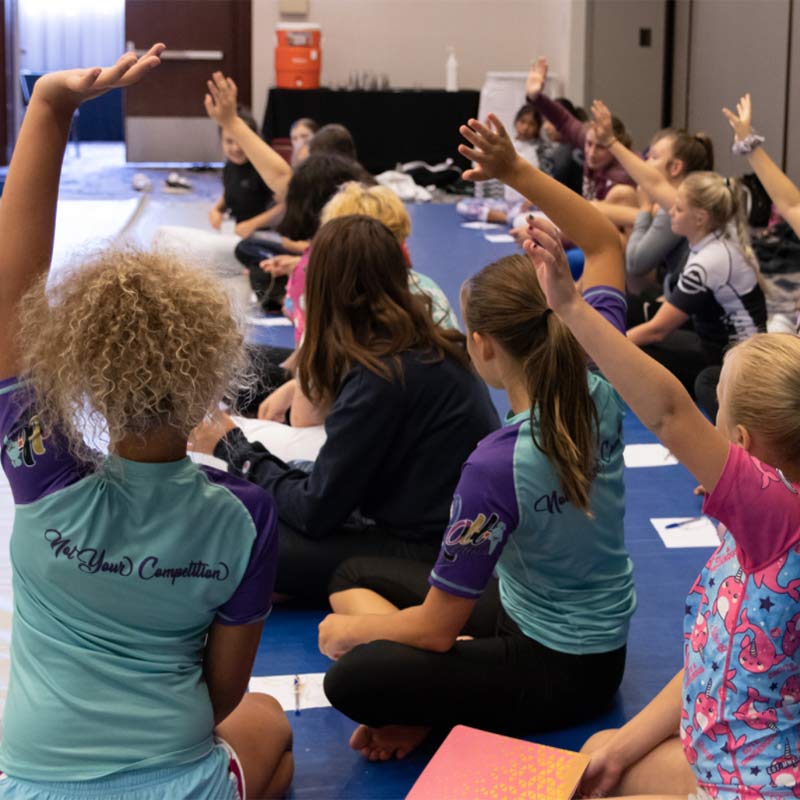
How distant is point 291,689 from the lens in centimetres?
245

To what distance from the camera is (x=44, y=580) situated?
1.50 meters

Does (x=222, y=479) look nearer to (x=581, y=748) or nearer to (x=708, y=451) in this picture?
(x=708, y=451)

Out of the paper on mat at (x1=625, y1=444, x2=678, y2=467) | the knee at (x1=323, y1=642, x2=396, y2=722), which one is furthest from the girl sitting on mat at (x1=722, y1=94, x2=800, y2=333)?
the knee at (x1=323, y1=642, x2=396, y2=722)

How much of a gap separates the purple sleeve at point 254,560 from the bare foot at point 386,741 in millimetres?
724

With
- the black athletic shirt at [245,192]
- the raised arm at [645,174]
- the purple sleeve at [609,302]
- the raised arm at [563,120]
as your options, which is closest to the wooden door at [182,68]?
the raised arm at [563,120]

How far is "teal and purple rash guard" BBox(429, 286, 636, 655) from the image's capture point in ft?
6.57

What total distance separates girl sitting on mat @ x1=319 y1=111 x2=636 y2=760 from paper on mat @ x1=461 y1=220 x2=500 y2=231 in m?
6.05

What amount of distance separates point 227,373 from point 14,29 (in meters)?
11.2

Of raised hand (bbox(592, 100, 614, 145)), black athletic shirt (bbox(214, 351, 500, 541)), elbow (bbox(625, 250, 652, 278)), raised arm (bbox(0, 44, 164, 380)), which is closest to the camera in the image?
raised arm (bbox(0, 44, 164, 380))

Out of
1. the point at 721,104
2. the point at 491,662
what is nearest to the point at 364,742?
the point at 491,662

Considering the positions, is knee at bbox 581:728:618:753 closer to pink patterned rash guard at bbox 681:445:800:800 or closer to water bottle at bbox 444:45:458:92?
pink patterned rash guard at bbox 681:445:800:800

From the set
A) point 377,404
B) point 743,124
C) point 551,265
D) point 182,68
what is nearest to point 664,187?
point 743,124

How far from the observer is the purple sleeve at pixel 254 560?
1.55 metres

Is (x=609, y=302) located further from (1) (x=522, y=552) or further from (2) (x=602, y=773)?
(2) (x=602, y=773)
